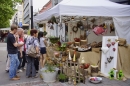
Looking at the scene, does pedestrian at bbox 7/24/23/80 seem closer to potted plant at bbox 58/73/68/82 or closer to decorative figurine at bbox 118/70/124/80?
potted plant at bbox 58/73/68/82

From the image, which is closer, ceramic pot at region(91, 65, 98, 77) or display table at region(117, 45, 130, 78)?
ceramic pot at region(91, 65, 98, 77)

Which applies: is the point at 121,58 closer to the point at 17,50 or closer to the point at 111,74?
the point at 111,74

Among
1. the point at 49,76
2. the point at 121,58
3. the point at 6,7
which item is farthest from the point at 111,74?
the point at 6,7

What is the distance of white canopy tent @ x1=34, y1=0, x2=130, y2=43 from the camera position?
618 centimetres

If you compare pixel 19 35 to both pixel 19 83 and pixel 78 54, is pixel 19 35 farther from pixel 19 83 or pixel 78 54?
pixel 78 54

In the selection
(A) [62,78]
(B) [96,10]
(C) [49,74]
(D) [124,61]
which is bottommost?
(A) [62,78]

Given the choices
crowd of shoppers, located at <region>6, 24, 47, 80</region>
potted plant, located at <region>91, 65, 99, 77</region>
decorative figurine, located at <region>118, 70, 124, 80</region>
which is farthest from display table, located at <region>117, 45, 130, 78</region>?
crowd of shoppers, located at <region>6, 24, 47, 80</region>

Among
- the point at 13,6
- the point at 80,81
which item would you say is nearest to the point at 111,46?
the point at 80,81

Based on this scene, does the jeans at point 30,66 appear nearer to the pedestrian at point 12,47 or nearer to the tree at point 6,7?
Answer: the pedestrian at point 12,47

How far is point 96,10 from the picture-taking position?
21.2ft

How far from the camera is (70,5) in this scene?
20.4 feet

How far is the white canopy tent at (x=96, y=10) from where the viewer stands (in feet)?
20.3

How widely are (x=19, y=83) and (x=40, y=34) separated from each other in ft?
7.95

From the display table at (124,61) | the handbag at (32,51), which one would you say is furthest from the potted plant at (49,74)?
the display table at (124,61)
